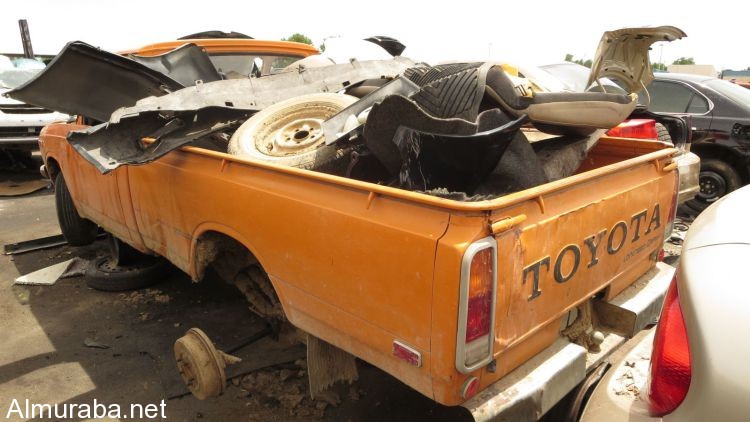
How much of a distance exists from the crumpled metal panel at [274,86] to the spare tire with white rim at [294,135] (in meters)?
0.30

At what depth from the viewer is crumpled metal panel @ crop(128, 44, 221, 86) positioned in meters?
4.00

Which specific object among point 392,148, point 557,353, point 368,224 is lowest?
point 557,353

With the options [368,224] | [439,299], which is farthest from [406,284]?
[368,224]

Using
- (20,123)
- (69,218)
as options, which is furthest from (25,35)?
(69,218)

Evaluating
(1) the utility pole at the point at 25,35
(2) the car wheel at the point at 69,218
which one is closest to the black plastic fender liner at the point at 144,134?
(2) the car wheel at the point at 69,218

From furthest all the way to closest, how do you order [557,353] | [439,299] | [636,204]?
[636,204], [557,353], [439,299]

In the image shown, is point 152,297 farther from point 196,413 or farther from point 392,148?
point 392,148

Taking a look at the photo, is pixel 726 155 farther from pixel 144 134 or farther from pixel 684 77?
pixel 144 134

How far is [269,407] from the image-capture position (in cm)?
294

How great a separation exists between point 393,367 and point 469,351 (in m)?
0.37

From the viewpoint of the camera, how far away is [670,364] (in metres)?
1.33

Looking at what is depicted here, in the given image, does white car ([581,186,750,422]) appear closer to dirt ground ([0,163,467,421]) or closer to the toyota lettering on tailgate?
the toyota lettering on tailgate

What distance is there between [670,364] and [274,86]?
330cm

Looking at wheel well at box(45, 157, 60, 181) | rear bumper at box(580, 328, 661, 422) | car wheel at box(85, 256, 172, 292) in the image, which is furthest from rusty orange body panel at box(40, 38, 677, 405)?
wheel well at box(45, 157, 60, 181)
